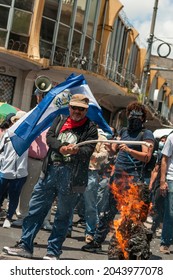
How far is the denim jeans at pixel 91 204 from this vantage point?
8969 mm

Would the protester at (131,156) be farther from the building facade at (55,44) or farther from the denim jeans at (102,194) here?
the building facade at (55,44)

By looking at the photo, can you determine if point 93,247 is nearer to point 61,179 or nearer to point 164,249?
point 164,249

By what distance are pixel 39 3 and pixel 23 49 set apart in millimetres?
1821

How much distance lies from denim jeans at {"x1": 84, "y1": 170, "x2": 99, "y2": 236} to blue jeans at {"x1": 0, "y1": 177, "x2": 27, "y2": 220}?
100 centimetres

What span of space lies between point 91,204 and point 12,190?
119 centimetres

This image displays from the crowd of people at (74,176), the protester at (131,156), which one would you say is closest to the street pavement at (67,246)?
the crowd of people at (74,176)

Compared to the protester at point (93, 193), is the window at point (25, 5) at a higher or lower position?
higher

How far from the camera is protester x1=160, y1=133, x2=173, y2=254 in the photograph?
8945 mm

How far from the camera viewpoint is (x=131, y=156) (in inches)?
313

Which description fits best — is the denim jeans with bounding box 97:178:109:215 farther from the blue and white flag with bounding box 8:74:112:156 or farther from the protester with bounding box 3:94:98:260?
the protester with bounding box 3:94:98:260

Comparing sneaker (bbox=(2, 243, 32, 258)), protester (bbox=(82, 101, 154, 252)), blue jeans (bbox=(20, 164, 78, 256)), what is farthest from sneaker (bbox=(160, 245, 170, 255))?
sneaker (bbox=(2, 243, 32, 258))

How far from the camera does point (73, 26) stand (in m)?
26.1

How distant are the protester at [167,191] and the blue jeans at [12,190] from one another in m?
2.07
